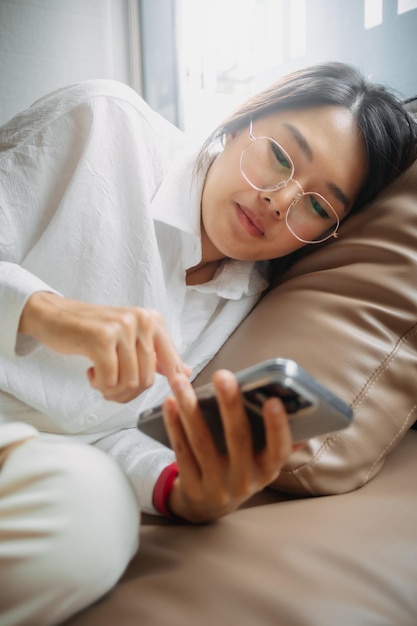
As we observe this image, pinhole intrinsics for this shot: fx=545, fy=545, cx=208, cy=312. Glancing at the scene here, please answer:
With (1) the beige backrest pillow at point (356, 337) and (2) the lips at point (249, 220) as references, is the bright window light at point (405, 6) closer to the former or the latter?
(1) the beige backrest pillow at point (356, 337)

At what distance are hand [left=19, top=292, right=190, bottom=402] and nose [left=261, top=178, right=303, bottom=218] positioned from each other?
1.23ft

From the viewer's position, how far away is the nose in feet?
2.76

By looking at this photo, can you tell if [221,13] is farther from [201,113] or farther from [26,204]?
[26,204]

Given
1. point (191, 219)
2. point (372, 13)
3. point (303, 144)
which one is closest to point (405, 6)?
point (372, 13)

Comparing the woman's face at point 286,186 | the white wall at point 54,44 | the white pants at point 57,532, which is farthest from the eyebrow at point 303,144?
the white wall at point 54,44

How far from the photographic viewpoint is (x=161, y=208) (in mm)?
852

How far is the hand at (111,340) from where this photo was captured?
1.64 ft

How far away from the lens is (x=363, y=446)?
28.1 inches

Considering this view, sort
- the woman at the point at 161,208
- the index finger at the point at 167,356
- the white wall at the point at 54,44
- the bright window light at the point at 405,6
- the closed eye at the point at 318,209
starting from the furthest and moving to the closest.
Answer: the white wall at the point at 54,44 → the bright window light at the point at 405,6 → the closed eye at the point at 318,209 → the woman at the point at 161,208 → the index finger at the point at 167,356

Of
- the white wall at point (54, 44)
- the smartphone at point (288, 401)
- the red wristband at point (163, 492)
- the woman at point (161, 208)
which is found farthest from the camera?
the white wall at point (54, 44)

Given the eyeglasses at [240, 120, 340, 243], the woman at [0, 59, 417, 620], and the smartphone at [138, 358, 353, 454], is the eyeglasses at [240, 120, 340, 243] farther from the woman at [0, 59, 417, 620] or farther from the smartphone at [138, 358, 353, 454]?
the smartphone at [138, 358, 353, 454]

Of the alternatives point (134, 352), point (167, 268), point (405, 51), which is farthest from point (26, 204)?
point (405, 51)

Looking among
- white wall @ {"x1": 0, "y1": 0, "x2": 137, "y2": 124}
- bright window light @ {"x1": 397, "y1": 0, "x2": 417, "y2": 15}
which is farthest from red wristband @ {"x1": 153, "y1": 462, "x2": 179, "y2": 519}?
white wall @ {"x1": 0, "y1": 0, "x2": 137, "y2": 124}

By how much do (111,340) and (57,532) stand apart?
17cm
